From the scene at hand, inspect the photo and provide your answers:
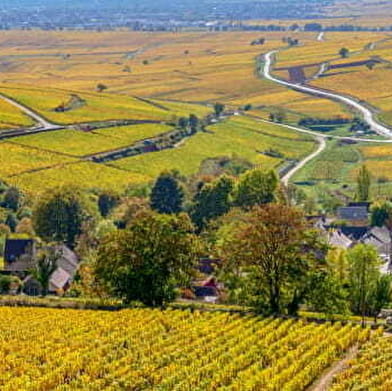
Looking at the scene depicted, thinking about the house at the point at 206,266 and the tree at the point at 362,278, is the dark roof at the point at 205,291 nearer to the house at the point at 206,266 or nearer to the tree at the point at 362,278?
the house at the point at 206,266

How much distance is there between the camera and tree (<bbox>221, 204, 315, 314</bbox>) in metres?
58.3

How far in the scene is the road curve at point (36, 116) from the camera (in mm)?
154500

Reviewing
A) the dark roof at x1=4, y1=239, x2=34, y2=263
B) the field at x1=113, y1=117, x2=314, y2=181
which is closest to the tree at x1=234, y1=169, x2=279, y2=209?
the dark roof at x1=4, y1=239, x2=34, y2=263

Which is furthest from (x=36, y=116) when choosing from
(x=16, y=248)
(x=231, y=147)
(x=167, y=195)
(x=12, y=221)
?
(x=16, y=248)

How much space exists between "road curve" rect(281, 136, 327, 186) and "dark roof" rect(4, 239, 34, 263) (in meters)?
49.4

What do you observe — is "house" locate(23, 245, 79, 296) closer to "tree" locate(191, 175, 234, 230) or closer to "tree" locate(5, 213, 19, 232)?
"tree" locate(5, 213, 19, 232)

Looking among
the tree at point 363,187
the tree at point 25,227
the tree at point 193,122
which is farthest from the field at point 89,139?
the tree at point 363,187

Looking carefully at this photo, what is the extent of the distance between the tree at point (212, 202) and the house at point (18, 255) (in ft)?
65.2

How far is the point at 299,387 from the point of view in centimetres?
3891

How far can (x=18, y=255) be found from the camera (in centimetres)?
8962

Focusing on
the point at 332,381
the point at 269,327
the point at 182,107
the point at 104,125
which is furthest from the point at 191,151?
the point at 332,381

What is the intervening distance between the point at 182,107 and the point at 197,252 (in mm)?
132733

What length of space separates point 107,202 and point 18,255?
26377mm

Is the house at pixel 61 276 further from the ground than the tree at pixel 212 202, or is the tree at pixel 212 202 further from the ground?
the tree at pixel 212 202
